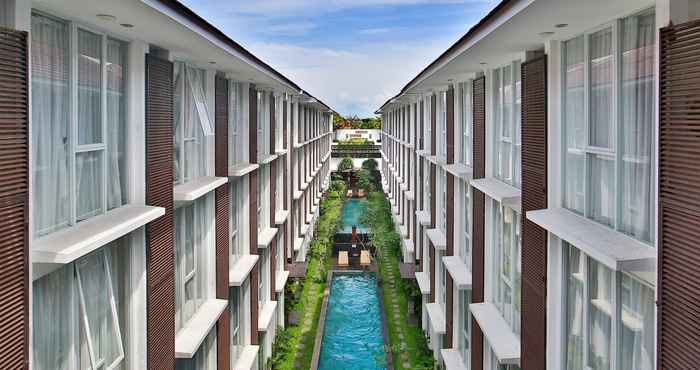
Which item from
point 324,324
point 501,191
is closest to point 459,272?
point 501,191

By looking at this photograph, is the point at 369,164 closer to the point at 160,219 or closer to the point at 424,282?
the point at 424,282

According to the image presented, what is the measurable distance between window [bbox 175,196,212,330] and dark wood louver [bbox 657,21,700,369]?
21.0ft

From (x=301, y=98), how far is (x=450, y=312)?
1178cm

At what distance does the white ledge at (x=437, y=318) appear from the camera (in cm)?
1405

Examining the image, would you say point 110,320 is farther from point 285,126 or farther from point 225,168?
point 285,126

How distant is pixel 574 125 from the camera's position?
6.55 meters

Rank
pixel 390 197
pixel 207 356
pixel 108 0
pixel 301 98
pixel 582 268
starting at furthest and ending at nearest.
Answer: pixel 390 197 < pixel 301 98 < pixel 207 356 < pixel 582 268 < pixel 108 0

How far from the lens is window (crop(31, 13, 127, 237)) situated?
500 centimetres

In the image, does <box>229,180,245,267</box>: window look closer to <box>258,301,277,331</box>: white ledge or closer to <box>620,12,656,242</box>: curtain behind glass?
<box>258,301,277,331</box>: white ledge

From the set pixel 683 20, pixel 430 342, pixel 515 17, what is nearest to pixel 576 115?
pixel 515 17

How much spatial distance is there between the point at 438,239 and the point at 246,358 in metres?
Answer: 5.57

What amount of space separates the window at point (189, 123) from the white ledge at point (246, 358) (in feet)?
14.1

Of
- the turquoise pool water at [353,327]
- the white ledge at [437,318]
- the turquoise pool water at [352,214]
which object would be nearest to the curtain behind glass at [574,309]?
the white ledge at [437,318]

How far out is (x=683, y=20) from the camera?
164 inches
